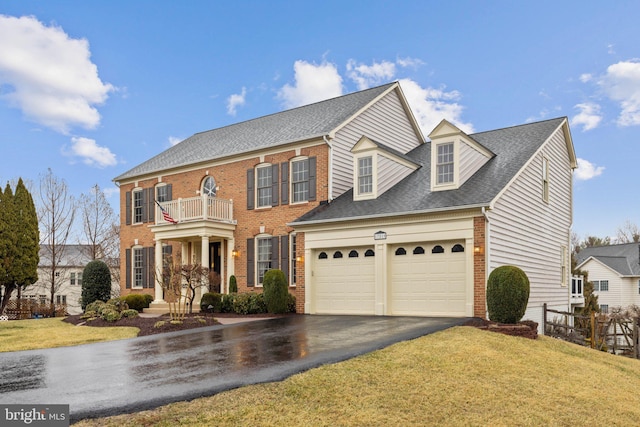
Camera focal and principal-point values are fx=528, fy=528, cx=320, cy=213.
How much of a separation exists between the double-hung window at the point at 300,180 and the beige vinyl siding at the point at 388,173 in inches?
123

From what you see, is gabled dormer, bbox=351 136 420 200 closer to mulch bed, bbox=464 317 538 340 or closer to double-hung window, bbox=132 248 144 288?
mulch bed, bbox=464 317 538 340

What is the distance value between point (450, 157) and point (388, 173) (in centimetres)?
269

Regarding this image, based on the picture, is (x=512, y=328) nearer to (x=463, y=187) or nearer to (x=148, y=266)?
(x=463, y=187)

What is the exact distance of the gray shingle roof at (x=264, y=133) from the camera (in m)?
21.8

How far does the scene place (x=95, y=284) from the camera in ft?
81.7

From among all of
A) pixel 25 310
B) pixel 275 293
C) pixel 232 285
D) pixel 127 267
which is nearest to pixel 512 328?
pixel 275 293

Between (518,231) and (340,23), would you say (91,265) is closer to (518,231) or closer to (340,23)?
(340,23)

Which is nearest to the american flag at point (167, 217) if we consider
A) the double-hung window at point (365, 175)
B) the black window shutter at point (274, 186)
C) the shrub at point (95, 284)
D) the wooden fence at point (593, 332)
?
the black window shutter at point (274, 186)

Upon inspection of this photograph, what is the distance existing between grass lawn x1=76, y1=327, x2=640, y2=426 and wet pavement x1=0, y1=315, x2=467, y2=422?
55 cm

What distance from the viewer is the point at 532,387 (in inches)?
328

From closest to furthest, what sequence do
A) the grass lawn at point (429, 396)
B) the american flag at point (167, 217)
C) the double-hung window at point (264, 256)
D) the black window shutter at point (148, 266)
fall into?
the grass lawn at point (429, 396)
the double-hung window at point (264, 256)
the american flag at point (167, 217)
the black window shutter at point (148, 266)

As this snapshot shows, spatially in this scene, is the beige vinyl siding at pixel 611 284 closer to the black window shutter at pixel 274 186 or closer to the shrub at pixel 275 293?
the black window shutter at pixel 274 186

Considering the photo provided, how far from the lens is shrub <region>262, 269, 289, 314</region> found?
18.8 m

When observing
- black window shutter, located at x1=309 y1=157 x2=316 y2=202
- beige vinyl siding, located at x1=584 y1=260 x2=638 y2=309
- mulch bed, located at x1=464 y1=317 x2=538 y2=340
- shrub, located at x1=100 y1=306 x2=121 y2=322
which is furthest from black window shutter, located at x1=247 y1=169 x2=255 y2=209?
beige vinyl siding, located at x1=584 y1=260 x2=638 y2=309
